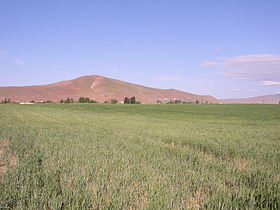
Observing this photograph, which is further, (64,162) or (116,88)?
(116,88)

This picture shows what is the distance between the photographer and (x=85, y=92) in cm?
15750

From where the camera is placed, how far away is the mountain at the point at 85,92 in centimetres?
13688

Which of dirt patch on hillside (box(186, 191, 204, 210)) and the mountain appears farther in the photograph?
the mountain

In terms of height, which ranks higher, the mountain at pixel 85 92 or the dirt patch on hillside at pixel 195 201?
the mountain at pixel 85 92

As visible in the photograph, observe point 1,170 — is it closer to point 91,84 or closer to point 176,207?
point 176,207

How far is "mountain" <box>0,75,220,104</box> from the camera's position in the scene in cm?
13688

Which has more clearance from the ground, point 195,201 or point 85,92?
point 85,92

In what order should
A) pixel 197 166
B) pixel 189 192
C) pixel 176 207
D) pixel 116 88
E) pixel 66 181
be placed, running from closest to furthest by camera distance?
pixel 176 207 < pixel 189 192 < pixel 66 181 < pixel 197 166 < pixel 116 88

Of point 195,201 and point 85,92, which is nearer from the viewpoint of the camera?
point 195,201

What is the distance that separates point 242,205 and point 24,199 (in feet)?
11.3

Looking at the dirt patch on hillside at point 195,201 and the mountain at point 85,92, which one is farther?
the mountain at point 85,92

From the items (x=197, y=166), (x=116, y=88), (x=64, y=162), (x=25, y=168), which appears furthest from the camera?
(x=116, y=88)

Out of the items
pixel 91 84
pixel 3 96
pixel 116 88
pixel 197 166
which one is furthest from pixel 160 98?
pixel 197 166

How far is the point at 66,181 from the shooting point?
4324mm
